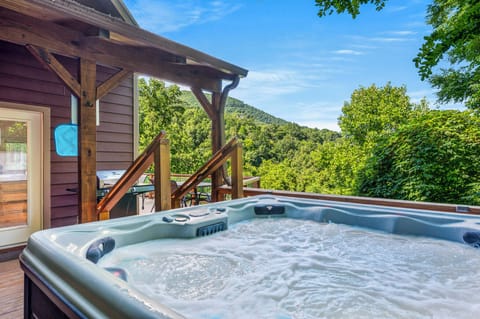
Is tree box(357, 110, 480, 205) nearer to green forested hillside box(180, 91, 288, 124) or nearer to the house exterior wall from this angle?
the house exterior wall

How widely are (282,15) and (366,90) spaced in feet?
22.1

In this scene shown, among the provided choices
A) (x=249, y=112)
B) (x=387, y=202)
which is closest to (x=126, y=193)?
(x=387, y=202)

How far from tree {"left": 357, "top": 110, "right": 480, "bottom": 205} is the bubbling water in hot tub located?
1.98 metres

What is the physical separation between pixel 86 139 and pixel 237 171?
158 cm

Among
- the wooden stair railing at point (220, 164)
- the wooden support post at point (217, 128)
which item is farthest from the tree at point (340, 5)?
the wooden support post at point (217, 128)

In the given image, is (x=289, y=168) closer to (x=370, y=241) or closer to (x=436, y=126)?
(x=436, y=126)

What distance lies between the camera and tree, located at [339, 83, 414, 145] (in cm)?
1286

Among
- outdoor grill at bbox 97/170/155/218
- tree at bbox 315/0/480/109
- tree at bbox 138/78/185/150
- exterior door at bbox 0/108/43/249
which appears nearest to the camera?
tree at bbox 315/0/480/109

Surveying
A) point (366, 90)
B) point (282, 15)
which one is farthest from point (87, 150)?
point (366, 90)

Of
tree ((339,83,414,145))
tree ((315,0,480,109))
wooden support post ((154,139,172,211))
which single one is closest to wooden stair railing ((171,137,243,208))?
wooden support post ((154,139,172,211))

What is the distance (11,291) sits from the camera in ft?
7.75

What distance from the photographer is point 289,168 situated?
53.2ft

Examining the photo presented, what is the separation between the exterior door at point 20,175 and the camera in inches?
135

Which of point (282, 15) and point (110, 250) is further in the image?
point (282, 15)
